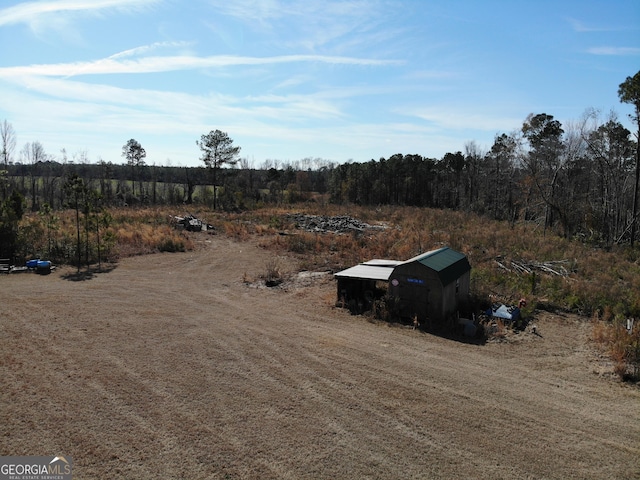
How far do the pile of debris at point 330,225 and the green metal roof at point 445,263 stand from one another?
16406 mm

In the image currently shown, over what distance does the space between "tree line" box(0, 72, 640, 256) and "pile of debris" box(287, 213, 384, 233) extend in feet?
42.7

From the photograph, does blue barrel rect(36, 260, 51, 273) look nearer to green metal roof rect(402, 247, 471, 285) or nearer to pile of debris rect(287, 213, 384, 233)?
green metal roof rect(402, 247, 471, 285)

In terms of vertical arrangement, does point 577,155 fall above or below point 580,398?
above

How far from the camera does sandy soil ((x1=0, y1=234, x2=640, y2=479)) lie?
542 centimetres

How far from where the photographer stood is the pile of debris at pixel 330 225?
100 feet

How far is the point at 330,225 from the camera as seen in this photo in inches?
1270

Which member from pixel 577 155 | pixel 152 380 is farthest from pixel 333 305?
pixel 577 155

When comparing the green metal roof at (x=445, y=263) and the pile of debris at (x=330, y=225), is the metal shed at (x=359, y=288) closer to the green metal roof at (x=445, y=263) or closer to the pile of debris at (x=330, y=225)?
the green metal roof at (x=445, y=263)

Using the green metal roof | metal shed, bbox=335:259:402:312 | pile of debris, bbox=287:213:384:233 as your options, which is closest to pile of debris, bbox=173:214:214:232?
pile of debris, bbox=287:213:384:233

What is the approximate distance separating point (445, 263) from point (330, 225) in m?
20.2

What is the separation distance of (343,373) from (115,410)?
379cm

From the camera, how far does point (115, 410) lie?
21.1ft

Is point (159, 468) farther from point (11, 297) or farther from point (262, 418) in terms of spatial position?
point (11, 297)

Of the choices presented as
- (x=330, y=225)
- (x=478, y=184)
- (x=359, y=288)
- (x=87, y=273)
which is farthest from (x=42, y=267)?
(x=478, y=184)
